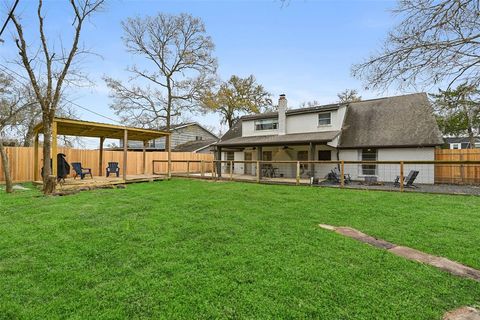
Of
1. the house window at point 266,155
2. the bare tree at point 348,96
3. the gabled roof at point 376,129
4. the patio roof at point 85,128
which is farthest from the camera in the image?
the bare tree at point 348,96

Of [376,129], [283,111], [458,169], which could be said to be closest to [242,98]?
[283,111]

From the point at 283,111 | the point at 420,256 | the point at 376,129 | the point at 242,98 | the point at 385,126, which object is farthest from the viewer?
the point at 242,98

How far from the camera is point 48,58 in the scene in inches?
384

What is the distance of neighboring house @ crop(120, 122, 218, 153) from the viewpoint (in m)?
27.8

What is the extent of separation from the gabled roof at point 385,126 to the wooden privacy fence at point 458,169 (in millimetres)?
1713

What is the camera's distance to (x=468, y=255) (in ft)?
12.1

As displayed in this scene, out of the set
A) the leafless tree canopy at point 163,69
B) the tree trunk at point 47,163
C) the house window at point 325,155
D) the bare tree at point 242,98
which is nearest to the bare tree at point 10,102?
the leafless tree canopy at point 163,69

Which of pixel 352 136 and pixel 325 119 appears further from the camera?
pixel 325 119

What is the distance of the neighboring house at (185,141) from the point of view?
27.8 meters

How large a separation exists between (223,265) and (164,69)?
23.2 m

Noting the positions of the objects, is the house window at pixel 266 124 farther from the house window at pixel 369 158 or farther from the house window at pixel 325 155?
the house window at pixel 369 158

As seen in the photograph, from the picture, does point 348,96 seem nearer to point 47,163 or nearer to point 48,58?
point 48,58

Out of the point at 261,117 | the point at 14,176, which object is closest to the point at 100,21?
the point at 14,176

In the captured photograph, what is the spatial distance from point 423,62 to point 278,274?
2.92 m
